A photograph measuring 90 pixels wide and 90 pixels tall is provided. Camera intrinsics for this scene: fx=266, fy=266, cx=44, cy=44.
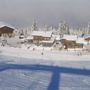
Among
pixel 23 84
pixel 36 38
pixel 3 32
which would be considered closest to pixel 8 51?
pixel 23 84

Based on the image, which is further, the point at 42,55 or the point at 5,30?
the point at 5,30

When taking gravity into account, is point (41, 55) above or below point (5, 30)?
below

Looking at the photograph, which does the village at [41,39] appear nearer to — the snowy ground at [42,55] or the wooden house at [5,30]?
the wooden house at [5,30]

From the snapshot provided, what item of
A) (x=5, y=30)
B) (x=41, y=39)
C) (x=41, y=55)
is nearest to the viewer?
(x=41, y=55)

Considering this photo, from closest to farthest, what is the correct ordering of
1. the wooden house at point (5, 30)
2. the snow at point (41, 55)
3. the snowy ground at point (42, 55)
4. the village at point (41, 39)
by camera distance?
the snowy ground at point (42, 55) < the snow at point (41, 55) < the village at point (41, 39) < the wooden house at point (5, 30)

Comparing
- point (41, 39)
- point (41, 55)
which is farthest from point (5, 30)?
point (41, 55)

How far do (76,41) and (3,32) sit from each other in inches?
811

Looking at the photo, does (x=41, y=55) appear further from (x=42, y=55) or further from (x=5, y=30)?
(x=5, y=30)

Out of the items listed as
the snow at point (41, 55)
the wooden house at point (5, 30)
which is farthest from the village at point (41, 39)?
the snow at point (41, 55)

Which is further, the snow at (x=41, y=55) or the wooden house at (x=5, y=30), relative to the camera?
the wooden house at (x=5, y=30)

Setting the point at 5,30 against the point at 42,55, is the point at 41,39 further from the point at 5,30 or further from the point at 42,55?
the point at 42,55

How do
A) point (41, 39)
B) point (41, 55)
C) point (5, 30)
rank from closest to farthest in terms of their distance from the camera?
1. point (41, 55)
2. point (5, 30)
3. point (41, 39)

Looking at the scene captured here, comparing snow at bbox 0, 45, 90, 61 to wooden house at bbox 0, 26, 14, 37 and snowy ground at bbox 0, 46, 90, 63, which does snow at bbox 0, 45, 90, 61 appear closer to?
snowy ground at bbox 0, 46, 90, 63

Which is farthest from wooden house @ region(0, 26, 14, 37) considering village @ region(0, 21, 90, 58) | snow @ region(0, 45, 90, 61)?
snow @ region(0, 45, 90, 61)
